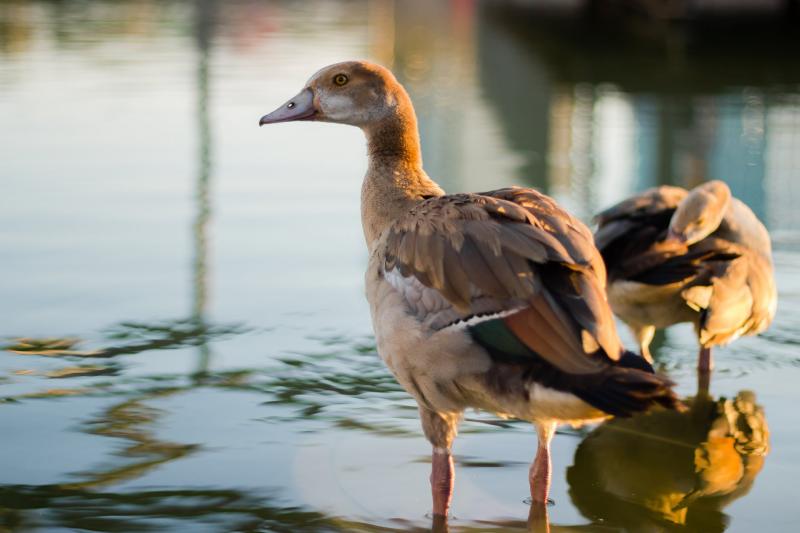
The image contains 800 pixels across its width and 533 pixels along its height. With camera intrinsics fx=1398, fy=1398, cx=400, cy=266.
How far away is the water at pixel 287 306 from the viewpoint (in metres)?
5.39

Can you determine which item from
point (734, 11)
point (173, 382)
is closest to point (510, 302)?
point (173, 382)

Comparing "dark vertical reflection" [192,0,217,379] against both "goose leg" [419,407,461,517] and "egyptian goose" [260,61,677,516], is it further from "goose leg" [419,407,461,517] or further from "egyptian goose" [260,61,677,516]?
"egyptian goose" [260,61,677,516]

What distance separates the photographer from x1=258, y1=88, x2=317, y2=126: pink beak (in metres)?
5.89

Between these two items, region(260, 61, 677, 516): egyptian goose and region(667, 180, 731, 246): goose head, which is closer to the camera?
region(260, 61, 677, 516): egyptian goose

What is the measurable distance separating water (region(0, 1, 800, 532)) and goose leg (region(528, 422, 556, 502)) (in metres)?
0.07

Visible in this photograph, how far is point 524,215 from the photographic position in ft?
16.0

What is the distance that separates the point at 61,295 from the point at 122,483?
297 cm

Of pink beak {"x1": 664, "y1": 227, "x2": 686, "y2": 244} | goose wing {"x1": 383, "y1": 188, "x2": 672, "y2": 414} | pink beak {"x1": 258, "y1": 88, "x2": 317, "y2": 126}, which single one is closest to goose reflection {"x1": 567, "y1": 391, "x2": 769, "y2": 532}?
pink beak {"x1": 664, "y1": 227, "x2": 686, "y2": 244}

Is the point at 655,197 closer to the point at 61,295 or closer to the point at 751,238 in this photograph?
the point at 751,238

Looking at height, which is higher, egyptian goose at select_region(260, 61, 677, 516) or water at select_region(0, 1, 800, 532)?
egyptian goose at select_region(260, 61, 677, 516)

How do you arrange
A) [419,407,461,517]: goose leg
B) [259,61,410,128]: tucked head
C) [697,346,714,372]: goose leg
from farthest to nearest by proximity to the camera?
[697,346,714,372]: goose leg, [259,61,410,128]: tucked head, [419,407,461,517]: goose leg

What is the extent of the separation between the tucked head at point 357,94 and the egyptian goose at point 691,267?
1515 millimetres

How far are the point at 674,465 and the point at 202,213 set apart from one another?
552cm

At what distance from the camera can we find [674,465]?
579cm
